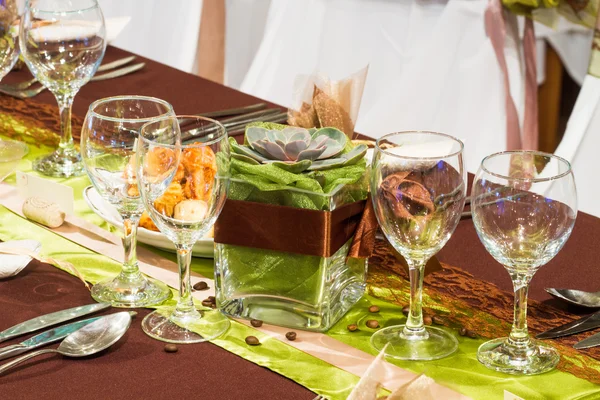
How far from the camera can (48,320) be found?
3.12 ft

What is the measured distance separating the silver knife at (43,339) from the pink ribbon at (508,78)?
5.73 feet

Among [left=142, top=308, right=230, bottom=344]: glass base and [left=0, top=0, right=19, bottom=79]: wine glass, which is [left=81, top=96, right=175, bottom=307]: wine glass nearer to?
[left=142, top=308, right=230, bottom=344]: glass base

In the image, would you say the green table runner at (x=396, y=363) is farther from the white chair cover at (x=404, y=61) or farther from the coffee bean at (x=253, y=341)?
the white chair cover at (x=404, y=61)

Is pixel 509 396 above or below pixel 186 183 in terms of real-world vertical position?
below

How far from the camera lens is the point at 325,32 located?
9.28ft

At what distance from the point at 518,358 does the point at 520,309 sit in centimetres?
5

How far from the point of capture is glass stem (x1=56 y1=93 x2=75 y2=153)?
1428 mm

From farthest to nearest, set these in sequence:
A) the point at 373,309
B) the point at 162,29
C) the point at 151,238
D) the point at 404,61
A: the point at 162,29 < the point at 404,61 < the point at 151,238 < the point at 373,309

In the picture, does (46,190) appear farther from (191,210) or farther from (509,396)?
(509,396)

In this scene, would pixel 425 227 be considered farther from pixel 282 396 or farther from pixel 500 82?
pixel 500 82

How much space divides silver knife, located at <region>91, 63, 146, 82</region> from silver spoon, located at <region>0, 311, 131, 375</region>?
35.8 inches

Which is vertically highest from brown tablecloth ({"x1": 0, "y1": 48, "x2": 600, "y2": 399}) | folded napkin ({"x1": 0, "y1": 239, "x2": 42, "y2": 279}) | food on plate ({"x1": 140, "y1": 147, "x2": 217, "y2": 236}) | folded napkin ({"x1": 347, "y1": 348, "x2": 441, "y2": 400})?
food on plate ({"x1": 140, "y1": 147, "x2": 217, "y2": 236})

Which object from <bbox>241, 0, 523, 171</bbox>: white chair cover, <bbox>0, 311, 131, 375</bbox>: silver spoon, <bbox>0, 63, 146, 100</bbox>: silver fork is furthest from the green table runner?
<bbox>241, 0, 523, 171</bbox>: white chair cover

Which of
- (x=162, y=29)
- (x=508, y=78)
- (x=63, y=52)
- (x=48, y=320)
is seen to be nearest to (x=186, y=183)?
(x=48, y=320)
